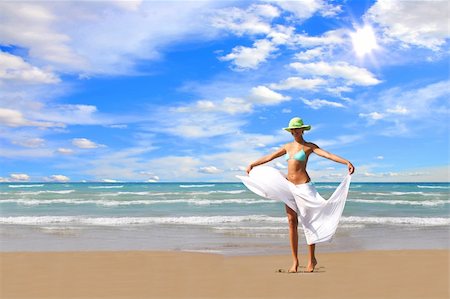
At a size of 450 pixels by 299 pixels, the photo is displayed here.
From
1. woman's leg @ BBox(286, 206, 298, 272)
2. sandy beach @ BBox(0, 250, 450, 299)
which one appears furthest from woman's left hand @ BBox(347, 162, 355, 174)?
sandy beach @ BBox(0, 250, 450, 299)

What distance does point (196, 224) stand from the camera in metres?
15.4

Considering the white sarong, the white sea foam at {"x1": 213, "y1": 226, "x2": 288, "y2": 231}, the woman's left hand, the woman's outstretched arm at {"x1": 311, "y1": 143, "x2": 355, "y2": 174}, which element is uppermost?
the woman's outstretched arm at {"x1": 311, "y1": 143, "x2": 355, "y2": 174}

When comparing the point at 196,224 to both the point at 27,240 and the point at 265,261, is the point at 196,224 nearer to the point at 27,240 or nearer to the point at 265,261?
the point at 27,240

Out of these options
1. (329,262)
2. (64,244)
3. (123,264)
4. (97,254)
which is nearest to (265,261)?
(329,262)

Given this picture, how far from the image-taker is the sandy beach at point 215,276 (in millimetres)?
5925

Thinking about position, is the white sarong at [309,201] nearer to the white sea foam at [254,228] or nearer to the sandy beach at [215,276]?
the sandy beach at [215,276]

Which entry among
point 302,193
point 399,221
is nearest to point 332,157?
point 302,193

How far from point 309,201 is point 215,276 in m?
1.68

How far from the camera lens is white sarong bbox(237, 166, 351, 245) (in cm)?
702

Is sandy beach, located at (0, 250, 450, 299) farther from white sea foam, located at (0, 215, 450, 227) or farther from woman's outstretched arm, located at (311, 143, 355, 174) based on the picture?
white sea foam, located at (0, 215, 450, 227)

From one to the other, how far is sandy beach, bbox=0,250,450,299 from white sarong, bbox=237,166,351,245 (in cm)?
61

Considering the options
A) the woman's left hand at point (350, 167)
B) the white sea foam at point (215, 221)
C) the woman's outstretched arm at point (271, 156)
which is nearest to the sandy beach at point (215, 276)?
the woman's left hand at point (350, 167)

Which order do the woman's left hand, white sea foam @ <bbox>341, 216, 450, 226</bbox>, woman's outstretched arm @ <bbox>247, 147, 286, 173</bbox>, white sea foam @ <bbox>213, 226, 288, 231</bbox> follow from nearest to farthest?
Answer: the woman's left hand < woman's outstretched arm @ <bbox>247, 147, 286, 173</bbox> < white sea foam @ <bbox>213, 226, 288, 231</bbox> < white sea foam @ <bbox>341, 216, 450, 226</bbox>

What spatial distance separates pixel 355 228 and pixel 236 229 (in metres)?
3.51
